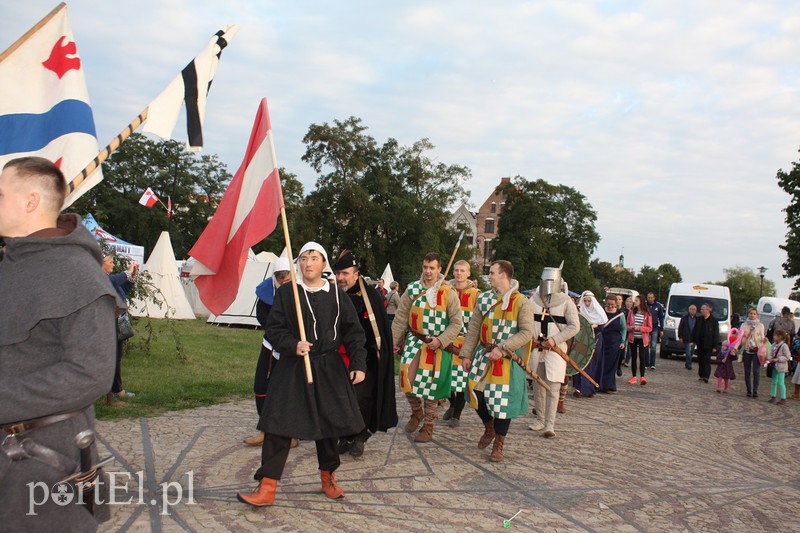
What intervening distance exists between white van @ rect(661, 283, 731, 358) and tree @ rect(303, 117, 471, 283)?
21138mm

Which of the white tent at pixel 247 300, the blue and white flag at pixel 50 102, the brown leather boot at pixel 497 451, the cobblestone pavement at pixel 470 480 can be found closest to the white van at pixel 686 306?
the white tent at pixel 247 300

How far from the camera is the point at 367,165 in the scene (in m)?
44.8

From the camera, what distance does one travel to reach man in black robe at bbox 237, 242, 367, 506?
4531mm

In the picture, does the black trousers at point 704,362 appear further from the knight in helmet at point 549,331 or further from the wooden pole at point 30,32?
the wooden pole at point 30,32

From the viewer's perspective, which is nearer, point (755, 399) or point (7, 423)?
point (7, 423)

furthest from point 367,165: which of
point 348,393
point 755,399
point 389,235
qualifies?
point 348,393

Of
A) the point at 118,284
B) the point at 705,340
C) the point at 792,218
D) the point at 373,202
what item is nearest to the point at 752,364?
the point at 705,340

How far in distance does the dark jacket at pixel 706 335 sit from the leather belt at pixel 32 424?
16.0 m

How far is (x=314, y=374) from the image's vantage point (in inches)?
184

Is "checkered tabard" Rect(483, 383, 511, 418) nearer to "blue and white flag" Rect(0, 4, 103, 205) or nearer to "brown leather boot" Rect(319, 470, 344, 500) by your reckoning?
"brown leather boot" Rect(319, 470, 344, 500)

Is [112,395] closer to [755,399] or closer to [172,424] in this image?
[172,424]

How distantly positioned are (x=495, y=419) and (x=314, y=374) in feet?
8.34

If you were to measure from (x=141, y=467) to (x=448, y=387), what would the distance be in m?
3.33

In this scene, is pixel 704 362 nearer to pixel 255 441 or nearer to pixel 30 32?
pixel 255 441
